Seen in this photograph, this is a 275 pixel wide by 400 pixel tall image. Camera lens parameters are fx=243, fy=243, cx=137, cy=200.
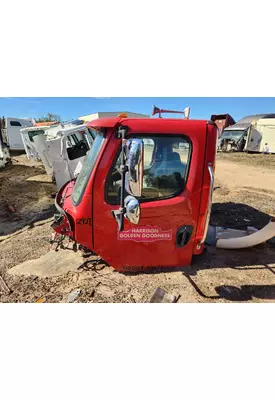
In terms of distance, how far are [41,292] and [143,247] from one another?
1.24 m

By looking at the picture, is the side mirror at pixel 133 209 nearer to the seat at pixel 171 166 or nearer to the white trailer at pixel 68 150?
the seat at pixel 171 166

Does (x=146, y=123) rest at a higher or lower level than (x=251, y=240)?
higher

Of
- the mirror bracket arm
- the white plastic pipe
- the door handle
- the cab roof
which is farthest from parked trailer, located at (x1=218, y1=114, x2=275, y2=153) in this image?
the mirror bracket arm

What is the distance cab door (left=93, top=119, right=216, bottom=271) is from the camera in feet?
7.97

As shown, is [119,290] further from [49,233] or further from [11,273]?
[49,233]

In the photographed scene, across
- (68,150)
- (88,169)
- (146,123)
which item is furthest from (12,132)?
(146,123)

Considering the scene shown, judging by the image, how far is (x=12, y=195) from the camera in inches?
297

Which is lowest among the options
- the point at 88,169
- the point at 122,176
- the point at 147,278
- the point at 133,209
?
the point at 147,278

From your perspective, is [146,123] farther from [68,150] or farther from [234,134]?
[234,134]

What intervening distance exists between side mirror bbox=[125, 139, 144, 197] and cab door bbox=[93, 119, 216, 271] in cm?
62

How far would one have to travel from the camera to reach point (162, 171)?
8.20 feet

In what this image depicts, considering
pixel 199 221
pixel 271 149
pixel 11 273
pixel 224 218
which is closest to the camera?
pixel 199 221

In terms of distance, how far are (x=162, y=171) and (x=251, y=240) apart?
1699 millimetres

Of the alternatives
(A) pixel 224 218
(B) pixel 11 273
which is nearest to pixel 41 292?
(B) pixel 11 273
